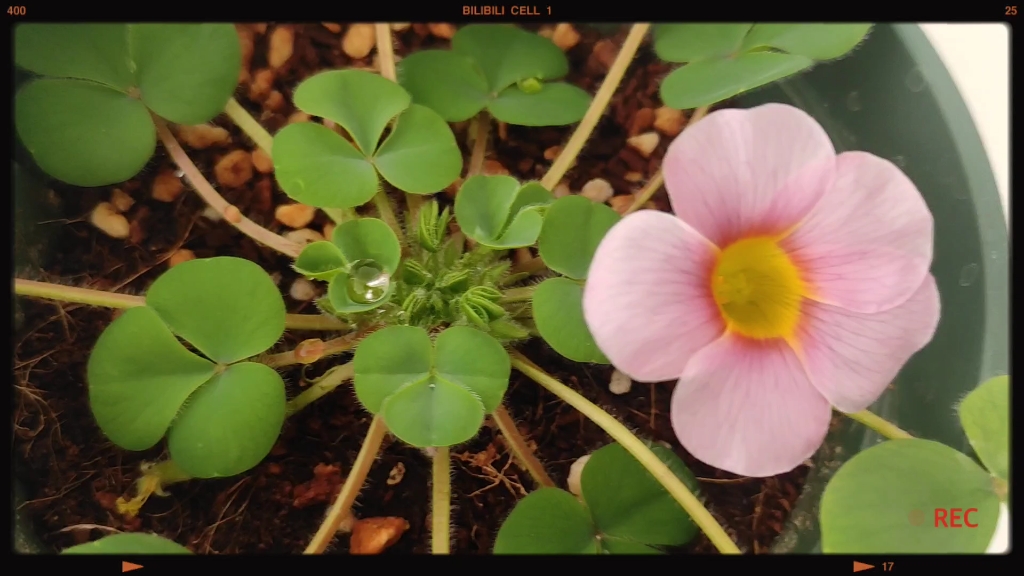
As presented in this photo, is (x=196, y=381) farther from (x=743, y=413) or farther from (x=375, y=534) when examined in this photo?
(x=743, y=413)

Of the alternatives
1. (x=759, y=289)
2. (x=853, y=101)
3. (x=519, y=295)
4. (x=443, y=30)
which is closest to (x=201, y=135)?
(x=443, y=30)

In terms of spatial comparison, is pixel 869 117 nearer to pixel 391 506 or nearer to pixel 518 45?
pixel 518 45

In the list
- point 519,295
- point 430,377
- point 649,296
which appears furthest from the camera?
point 519,295

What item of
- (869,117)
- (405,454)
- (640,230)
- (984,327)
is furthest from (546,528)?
(869,117)

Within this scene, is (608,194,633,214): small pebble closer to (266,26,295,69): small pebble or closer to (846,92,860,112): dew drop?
(846,92,860,112): dew drop

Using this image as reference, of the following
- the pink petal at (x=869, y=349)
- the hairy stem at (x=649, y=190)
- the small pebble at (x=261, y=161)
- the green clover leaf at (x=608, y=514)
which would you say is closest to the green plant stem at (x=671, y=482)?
the green clover leaf at (x=608, y=514)
